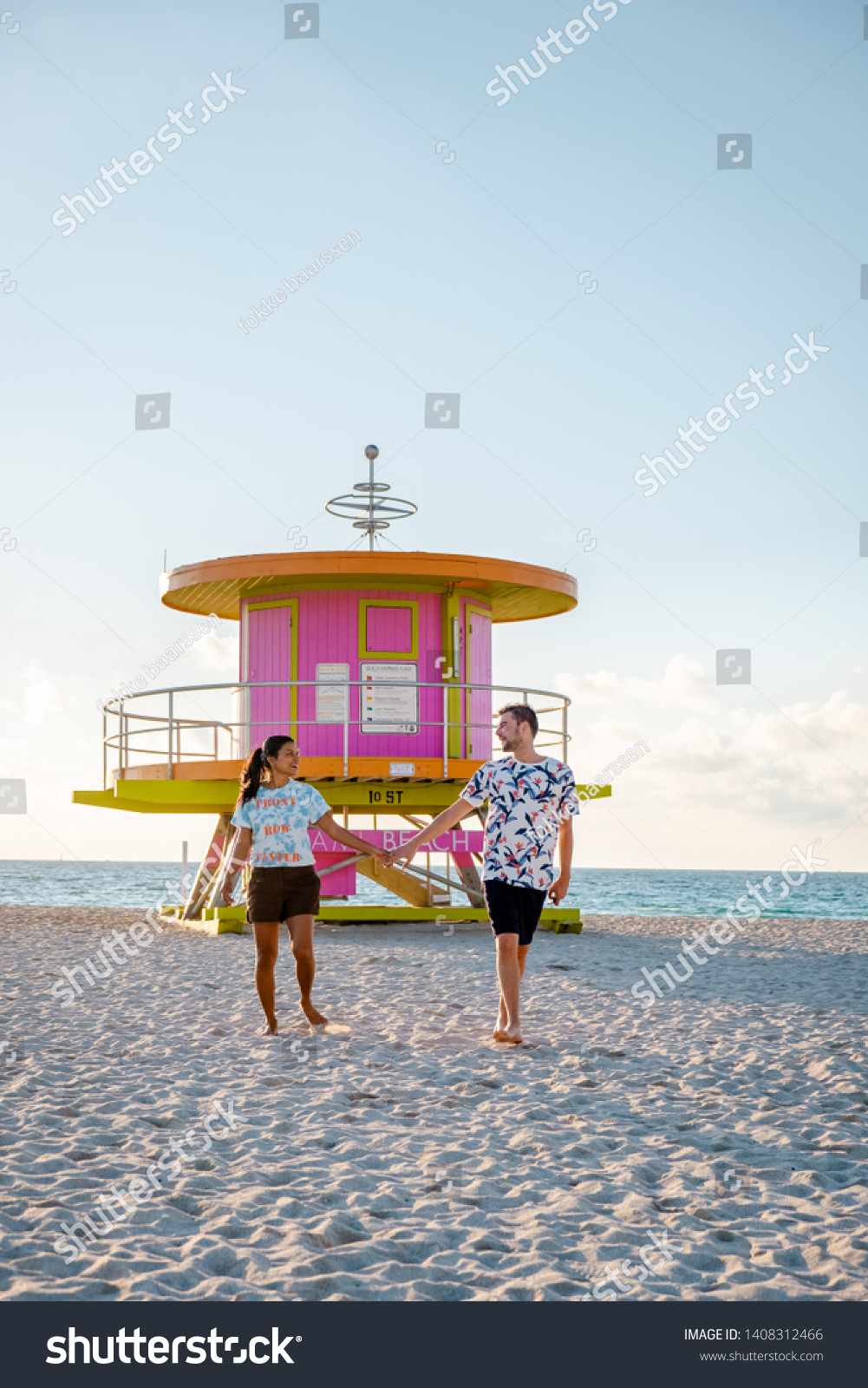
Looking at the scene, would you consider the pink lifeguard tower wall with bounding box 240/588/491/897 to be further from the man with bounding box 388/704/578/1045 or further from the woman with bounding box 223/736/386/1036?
the man with bounding box 388/704/578/1045

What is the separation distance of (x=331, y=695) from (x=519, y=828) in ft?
27.7

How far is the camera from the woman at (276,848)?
22.4 feet

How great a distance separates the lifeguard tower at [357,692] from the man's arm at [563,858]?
728 cm

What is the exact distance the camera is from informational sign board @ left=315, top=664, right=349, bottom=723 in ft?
48.2

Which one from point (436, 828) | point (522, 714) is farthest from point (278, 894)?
point (522, 714)

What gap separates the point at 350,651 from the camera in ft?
48.6

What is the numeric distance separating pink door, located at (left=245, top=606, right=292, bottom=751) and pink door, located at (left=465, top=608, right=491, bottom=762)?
2.37 m

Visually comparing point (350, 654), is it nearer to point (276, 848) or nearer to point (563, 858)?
point (276, 848)

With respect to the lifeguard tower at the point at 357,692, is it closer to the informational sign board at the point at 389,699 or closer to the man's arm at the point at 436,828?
the informational sign board at the point at 389,699

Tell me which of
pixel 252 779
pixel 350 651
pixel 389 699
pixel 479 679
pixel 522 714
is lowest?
pixel 252 779
